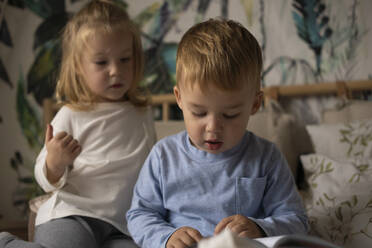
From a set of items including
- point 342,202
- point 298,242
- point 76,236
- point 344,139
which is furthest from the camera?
point 344,139

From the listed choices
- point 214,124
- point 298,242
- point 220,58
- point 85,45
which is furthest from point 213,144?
point 85,45

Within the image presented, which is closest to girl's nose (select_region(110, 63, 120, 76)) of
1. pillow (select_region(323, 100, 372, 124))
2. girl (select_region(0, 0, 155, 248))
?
girl (select_region(0, 0, 155, 248))

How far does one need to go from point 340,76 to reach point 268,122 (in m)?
0.48

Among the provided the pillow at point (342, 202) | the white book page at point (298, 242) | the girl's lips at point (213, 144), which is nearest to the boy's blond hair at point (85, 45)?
the girl's lips at point (213, 144)

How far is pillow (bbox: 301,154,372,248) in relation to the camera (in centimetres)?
108

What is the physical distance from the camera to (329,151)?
1.60 metres

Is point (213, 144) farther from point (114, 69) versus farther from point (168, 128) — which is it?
point (168, 128)

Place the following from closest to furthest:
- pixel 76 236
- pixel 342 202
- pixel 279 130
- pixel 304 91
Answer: pixel 76 236, pixel 342 202, pixel 279 130, pixel 304 91

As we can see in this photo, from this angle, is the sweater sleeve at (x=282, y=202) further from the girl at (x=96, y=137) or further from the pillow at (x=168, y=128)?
the pillow at (x=168, y=128)

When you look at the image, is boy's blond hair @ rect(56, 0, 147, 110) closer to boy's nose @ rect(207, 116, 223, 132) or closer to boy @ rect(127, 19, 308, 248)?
boy @ rect(127, 19, 308, 248)

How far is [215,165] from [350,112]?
1017 millimetres

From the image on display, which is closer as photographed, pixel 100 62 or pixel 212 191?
pixel 212 191

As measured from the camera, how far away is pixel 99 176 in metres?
1.18

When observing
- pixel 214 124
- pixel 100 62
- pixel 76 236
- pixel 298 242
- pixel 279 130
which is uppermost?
pixel 100 62
